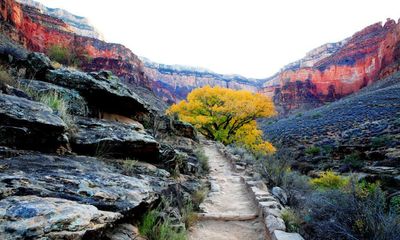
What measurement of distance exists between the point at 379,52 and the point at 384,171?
8412 cm

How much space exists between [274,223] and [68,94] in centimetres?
466

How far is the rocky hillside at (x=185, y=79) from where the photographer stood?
474ft

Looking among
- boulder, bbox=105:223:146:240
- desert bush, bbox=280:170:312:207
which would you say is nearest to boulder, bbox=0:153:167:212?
boulder, bbox=105:223:146:240

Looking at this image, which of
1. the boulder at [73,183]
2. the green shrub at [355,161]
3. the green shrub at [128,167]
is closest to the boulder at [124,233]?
the boulder at [73,183]

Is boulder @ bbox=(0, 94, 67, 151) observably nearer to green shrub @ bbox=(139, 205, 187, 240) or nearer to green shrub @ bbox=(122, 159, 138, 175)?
green shrub @ bbox=(122, 159, 138, 175)

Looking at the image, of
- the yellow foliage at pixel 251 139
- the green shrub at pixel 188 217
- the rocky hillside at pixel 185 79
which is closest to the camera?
the green shrub at pixel 188 217

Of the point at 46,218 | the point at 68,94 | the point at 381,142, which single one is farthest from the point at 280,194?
the point at 381,142

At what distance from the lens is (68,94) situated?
529cm

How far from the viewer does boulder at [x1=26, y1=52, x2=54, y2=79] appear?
5.91 meters

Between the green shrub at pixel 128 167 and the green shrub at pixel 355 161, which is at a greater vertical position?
the green shrub at pixel 128 167

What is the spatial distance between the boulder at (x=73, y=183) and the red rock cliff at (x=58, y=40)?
43.2 metres

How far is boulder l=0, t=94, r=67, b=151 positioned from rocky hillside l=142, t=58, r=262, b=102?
132 meters

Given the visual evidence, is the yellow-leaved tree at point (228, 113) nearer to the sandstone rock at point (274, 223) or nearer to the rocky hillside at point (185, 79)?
the sandstone rock at point (274, 223)

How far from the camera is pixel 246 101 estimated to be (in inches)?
738
